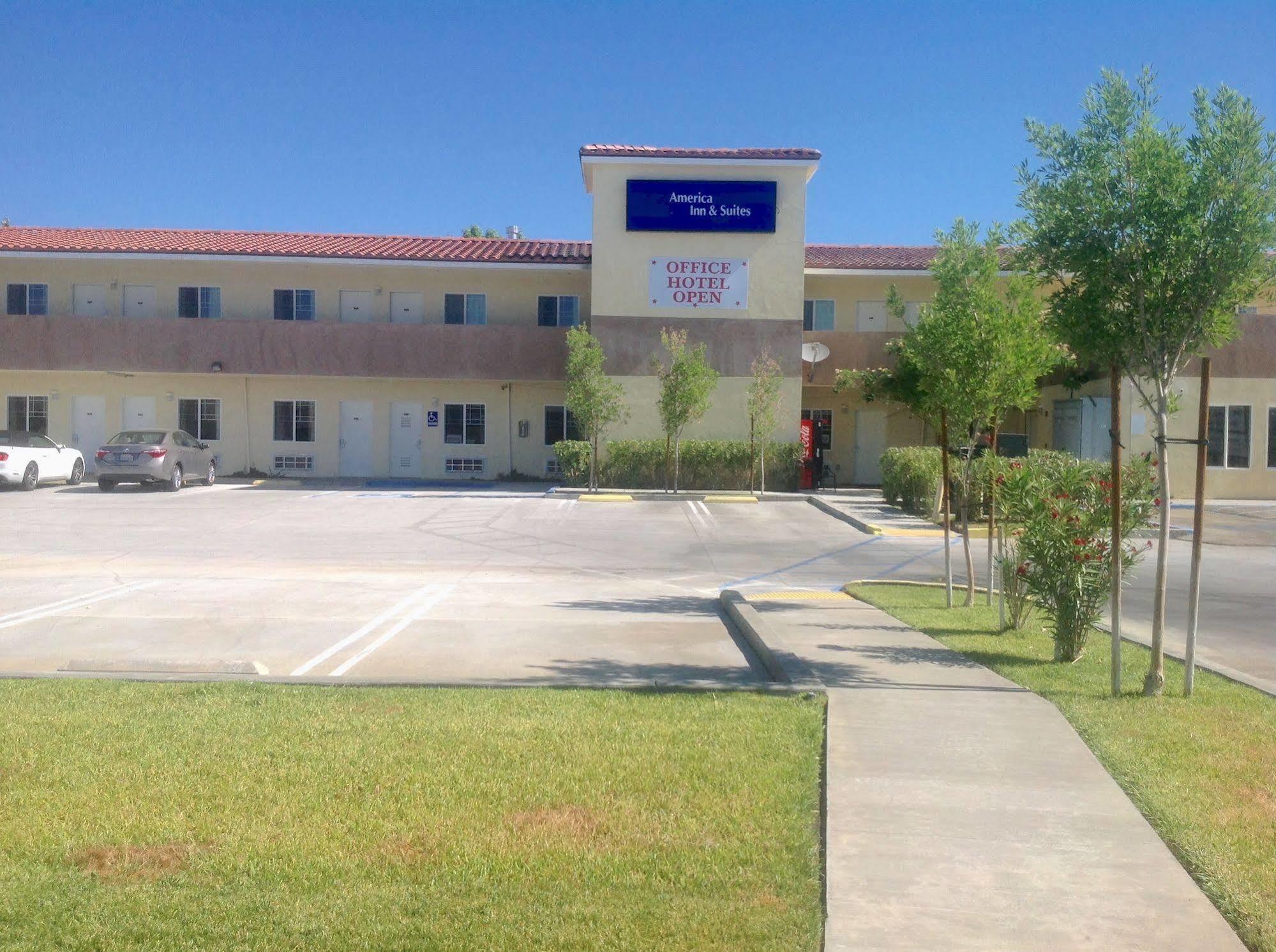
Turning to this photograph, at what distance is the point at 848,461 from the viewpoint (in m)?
35.0

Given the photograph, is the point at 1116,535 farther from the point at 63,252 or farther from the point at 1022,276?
the point at 63,252

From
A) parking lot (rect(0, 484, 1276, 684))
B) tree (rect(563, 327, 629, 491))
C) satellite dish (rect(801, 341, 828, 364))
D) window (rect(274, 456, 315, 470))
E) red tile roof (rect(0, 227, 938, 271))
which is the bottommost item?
parking lot (rect(0, 484, 1276, 684))

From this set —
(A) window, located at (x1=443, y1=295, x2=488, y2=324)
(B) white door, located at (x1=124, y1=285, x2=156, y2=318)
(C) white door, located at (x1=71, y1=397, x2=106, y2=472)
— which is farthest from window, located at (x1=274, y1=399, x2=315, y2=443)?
(C) white door, located at (x1=71, y1=397, x2=106, y2=472)

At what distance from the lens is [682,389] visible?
1137 inches

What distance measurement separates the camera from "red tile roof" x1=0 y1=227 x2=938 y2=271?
32.6 meters

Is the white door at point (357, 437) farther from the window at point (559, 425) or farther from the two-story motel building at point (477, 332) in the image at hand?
the window at point (559, 425)

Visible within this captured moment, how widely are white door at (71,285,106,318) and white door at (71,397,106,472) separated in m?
2.51

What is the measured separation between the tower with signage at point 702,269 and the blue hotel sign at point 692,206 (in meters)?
0.02

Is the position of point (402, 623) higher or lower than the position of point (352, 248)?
lower

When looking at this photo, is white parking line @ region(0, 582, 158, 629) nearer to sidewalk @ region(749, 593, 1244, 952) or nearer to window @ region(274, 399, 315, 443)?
sidewalk @ region(749, 593, 1244, 952)

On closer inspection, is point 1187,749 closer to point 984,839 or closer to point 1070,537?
point 984,839

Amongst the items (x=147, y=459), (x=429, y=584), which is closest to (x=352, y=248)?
(x=147, y=459)

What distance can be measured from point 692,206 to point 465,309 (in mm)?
7550

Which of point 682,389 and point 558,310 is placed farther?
point 558,310
